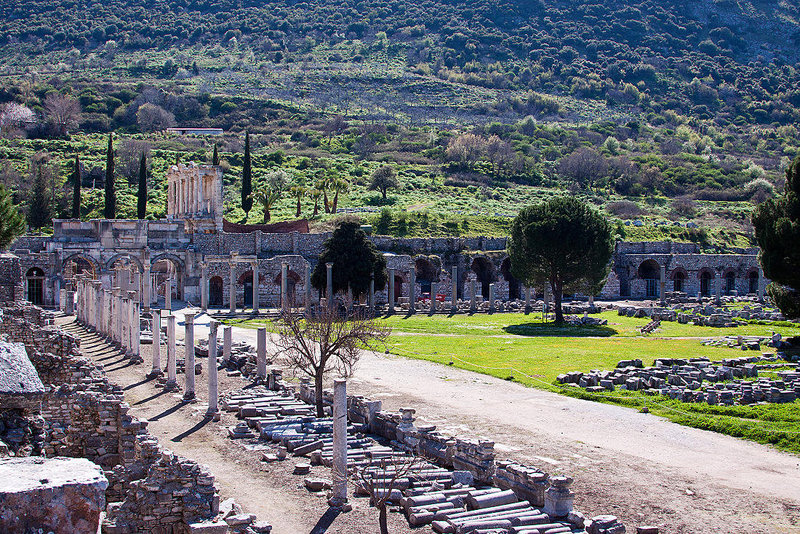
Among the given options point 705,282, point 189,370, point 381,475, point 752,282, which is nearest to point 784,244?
point 189,370

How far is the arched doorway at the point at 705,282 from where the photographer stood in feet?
224

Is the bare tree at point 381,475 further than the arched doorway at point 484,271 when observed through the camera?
No

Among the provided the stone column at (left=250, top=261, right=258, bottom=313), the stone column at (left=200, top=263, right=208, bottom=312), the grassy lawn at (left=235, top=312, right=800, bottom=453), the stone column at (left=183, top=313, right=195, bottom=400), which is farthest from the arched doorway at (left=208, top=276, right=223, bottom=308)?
the stone column at (left=183, top=313, right=195, bottom=400)

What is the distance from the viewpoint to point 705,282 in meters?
68.7

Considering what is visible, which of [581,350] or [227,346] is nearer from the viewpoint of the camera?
[227,346]

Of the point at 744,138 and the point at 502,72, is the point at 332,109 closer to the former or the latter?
the point at 502,72

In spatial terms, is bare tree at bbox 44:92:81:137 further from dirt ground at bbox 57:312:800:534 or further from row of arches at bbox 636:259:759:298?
dirt ground at bbox 57:312:800:534

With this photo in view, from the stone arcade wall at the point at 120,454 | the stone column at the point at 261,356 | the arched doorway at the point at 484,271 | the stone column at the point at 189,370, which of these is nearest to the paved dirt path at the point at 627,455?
the stone column at the point at 261,356

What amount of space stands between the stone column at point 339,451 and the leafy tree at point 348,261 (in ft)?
118

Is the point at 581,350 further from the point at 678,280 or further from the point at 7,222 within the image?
the point at 678,280

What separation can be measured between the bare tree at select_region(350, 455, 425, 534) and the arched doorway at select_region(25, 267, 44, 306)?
43617mm

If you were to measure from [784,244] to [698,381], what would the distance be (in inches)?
415

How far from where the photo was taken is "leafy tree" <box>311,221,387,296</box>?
5031 centimetres

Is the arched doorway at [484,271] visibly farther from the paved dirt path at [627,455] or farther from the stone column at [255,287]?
the paved dirt path at [627,455]
